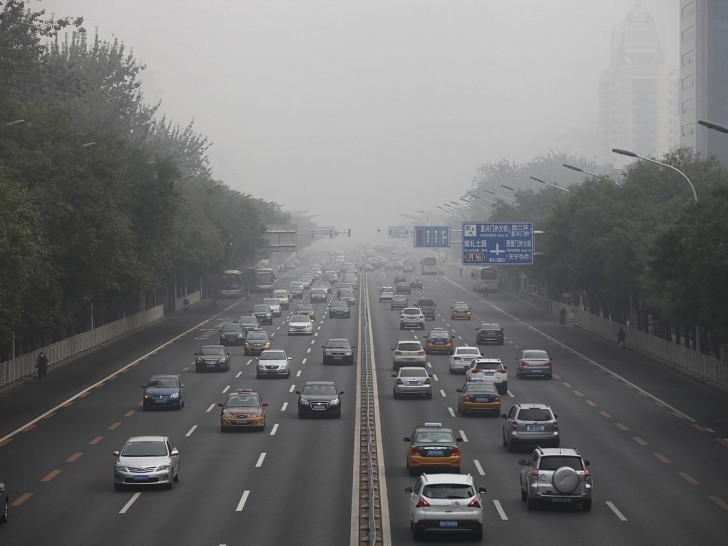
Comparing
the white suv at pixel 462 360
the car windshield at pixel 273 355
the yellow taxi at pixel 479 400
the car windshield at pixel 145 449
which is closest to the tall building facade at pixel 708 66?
the white suv at pixel 462 360

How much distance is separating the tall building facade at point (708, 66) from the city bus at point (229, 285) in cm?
5796

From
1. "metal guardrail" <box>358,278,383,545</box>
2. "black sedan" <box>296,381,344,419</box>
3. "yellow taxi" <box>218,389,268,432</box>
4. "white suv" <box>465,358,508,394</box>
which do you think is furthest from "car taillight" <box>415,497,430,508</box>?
"white suv" <box>465,358,508,394</box>

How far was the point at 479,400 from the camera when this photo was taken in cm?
5088

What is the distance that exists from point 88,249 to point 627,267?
34342 mm

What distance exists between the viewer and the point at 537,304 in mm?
132375

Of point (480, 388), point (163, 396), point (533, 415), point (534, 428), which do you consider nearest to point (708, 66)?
point (480, 388)

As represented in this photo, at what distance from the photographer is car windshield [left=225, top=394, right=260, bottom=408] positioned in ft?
154

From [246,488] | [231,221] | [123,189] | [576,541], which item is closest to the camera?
[576,541]

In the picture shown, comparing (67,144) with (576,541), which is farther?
(67,144)

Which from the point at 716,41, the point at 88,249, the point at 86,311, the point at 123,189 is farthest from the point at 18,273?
the point at 716,41

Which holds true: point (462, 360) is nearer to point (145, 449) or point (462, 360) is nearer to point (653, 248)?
point (653, 248)

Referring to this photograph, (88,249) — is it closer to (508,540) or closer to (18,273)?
(18,273)

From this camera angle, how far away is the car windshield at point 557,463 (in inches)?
1222

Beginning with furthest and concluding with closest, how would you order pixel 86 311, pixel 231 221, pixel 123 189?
1. pixel 231 221
2. pixel 86 311
3. pixel 123 189
